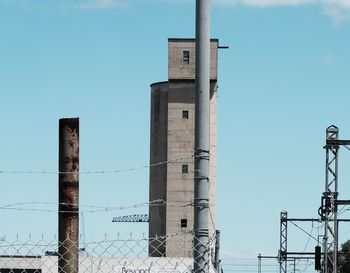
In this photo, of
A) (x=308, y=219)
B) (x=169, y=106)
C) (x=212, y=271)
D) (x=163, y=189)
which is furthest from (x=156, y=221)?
(x=212, y=271)

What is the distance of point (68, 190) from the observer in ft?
32.6

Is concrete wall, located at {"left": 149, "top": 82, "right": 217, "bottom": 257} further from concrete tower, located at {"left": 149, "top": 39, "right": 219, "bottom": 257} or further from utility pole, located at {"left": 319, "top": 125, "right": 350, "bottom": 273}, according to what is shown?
utility pole, located at {"left": 319, "top": 125, "right": 350, "bottom": 273}

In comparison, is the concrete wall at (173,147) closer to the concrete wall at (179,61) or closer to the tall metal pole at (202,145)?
the concrete wall at (179,61)

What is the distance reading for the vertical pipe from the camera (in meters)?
9.90

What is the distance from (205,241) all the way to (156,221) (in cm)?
A: 8500

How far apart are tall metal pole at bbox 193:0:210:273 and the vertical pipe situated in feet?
4.16

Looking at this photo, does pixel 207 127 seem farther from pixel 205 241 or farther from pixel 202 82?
pixel 205 241

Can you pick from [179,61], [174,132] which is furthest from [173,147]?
[179,61]

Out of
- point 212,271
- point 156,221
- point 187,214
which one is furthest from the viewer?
point 156,221

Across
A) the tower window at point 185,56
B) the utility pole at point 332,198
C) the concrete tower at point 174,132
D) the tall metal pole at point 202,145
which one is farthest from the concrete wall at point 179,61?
the tall metal pole at point 202,145

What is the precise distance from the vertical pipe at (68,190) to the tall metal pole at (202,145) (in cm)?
127

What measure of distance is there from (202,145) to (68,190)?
4.84 ft

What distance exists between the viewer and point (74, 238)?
10.2 meters

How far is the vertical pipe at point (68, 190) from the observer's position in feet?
32.5
